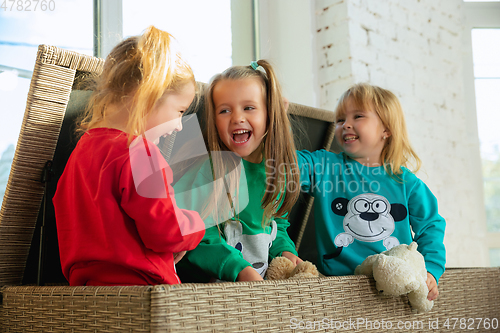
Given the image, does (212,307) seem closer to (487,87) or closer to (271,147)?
(271,147)

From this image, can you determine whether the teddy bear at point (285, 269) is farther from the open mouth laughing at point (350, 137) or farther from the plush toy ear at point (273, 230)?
the open mouth laughing at point (350, 137)

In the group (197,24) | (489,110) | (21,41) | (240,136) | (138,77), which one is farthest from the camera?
(489,110)

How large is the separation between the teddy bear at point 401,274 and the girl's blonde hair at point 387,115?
1.41 ft

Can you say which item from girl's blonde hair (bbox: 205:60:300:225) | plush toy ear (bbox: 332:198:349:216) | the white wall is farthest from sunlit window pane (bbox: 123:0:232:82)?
plush toy ear (bbox: 332:198:349:216)

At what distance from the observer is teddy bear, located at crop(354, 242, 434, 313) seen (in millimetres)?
788

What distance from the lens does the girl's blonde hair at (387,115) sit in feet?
4.20

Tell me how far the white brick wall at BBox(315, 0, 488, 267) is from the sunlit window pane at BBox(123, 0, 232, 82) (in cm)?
45

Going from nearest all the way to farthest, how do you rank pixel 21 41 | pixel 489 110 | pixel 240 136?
pixel 240 136
pixel 21 41
pixel 489 110

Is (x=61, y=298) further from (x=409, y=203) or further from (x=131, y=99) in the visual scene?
(x=409, y=203)

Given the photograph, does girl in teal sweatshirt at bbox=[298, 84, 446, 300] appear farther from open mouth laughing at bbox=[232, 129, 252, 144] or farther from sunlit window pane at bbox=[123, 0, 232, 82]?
sunlit window pane at bbox=[123, 0, 232, 82]

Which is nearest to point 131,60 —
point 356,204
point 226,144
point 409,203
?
point 226,144

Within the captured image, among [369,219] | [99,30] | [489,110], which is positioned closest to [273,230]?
[369,219]

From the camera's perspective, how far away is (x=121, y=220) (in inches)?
26.4

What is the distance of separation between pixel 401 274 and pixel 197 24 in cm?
149
